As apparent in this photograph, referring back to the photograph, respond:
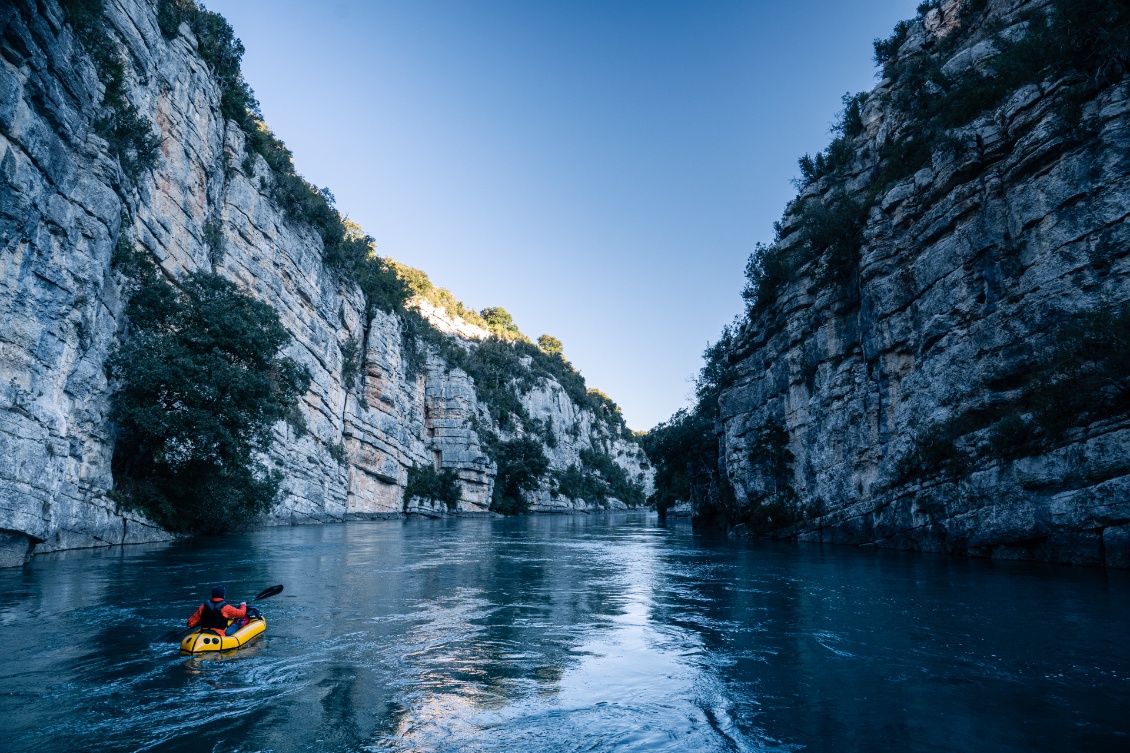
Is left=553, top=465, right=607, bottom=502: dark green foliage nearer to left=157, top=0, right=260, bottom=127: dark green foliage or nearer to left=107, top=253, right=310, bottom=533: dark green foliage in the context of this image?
left=157, top=0, right=260, bottom=127: dark green foliage

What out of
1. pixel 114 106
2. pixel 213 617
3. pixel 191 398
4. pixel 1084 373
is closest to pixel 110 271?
pixel 191 398

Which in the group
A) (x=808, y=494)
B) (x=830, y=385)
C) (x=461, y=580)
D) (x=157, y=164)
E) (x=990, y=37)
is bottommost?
(x=461, y=580)

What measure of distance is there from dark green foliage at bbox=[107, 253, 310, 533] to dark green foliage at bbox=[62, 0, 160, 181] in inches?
164

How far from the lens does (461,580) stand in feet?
51.1

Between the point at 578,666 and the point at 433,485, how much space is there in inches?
2277

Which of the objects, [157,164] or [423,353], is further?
[423,353]

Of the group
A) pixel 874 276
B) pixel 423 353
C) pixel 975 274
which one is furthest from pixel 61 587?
pixel 423 353

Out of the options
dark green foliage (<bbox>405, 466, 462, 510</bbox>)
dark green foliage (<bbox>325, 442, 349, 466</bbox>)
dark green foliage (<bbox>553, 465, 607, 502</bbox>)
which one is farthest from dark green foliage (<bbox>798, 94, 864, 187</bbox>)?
dark green foliage (<bbox>553, 465, 607, 502</bbox>)

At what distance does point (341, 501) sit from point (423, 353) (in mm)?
25527

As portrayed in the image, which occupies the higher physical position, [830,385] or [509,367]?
[509,367]

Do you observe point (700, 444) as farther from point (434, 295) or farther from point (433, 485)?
point (434, 295)

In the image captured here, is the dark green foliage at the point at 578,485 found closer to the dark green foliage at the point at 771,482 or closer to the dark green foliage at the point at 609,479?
the dark green foliage at the point at 609,479

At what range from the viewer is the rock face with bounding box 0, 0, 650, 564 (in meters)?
14.8

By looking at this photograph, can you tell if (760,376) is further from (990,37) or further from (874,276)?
(990,37)
